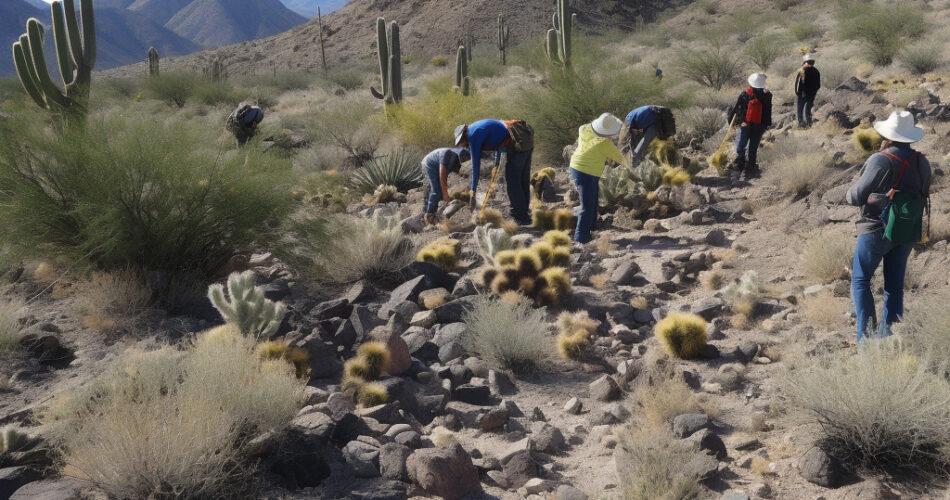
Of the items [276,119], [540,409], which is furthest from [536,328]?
[276,119]

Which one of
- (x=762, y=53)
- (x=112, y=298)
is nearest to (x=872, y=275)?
(x=112, y=298)

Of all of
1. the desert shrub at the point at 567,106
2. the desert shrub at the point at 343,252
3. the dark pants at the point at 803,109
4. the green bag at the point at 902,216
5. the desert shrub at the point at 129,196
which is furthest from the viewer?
the desert shrub at the point at 567,106

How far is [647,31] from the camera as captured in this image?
170 feet

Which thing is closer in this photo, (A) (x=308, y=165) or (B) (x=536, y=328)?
(B) (x=536, y=328)

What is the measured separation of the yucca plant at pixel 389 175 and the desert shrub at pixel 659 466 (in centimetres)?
1009

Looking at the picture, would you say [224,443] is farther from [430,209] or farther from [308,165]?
[308,165]

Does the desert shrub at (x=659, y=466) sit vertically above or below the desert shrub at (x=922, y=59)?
→ below

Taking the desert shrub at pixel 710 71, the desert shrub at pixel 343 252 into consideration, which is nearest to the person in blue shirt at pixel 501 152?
the desert shrub at pixel 343 252

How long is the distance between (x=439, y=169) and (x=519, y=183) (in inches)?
45.6

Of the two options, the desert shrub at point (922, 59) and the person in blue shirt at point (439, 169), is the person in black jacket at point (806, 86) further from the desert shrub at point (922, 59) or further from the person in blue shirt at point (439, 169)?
the person in blue shirt at point (439, 169)

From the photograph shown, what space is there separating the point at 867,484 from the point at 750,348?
226 cm

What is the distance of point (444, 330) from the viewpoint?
7.05 m

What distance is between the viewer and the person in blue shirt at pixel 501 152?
9824 millimetres

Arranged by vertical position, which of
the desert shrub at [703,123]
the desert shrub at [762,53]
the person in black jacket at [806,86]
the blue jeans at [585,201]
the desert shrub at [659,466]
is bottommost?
the desert shrub at [659,466]
